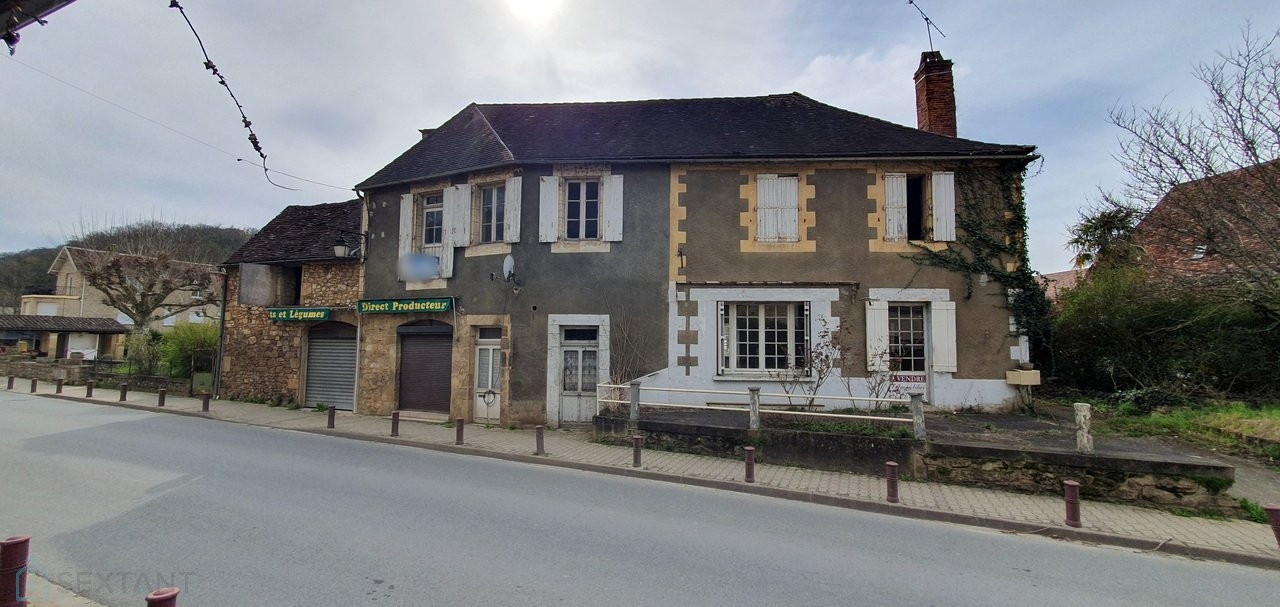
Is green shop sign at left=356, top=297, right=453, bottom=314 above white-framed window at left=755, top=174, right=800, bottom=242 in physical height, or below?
below

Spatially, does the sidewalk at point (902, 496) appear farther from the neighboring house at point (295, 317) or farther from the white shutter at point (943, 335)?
the white shutter at point (943, 335)

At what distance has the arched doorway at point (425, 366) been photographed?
42.1ft

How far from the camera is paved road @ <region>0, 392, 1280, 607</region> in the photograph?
13.6 feet

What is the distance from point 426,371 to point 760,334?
7.70 m

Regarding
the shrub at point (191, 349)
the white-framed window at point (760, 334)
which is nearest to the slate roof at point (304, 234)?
the shrub at point (191, 349)

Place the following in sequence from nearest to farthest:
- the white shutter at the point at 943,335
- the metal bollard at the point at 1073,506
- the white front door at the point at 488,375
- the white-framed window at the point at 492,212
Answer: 1. the metal bollard at the point at 1073,506
2. the white shutter at the point at 943,335
3. the white front door at the point at 488,375
4. the white-framed window at the point at 492,212

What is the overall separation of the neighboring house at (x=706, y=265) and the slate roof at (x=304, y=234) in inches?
120

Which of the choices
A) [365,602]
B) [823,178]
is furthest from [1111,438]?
[365,602]

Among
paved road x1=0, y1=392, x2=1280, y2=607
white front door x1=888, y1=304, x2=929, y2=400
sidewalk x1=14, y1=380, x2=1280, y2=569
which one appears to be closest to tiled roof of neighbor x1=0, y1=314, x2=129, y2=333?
sidewalk x1=14, y1=380, x2=1280, y2=569

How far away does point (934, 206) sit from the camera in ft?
36.4

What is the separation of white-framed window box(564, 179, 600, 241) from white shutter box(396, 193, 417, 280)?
4034mm

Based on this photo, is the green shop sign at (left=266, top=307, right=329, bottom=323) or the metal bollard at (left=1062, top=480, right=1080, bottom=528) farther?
the green shop sign at (left=266, top=307, right=329, bottom=323)

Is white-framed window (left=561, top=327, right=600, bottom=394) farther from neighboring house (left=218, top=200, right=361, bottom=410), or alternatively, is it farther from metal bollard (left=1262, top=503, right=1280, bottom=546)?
metal bollard (left=1262, top=503, right=1280, bottom=546)

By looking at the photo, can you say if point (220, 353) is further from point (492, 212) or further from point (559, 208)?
point (559, 208)
